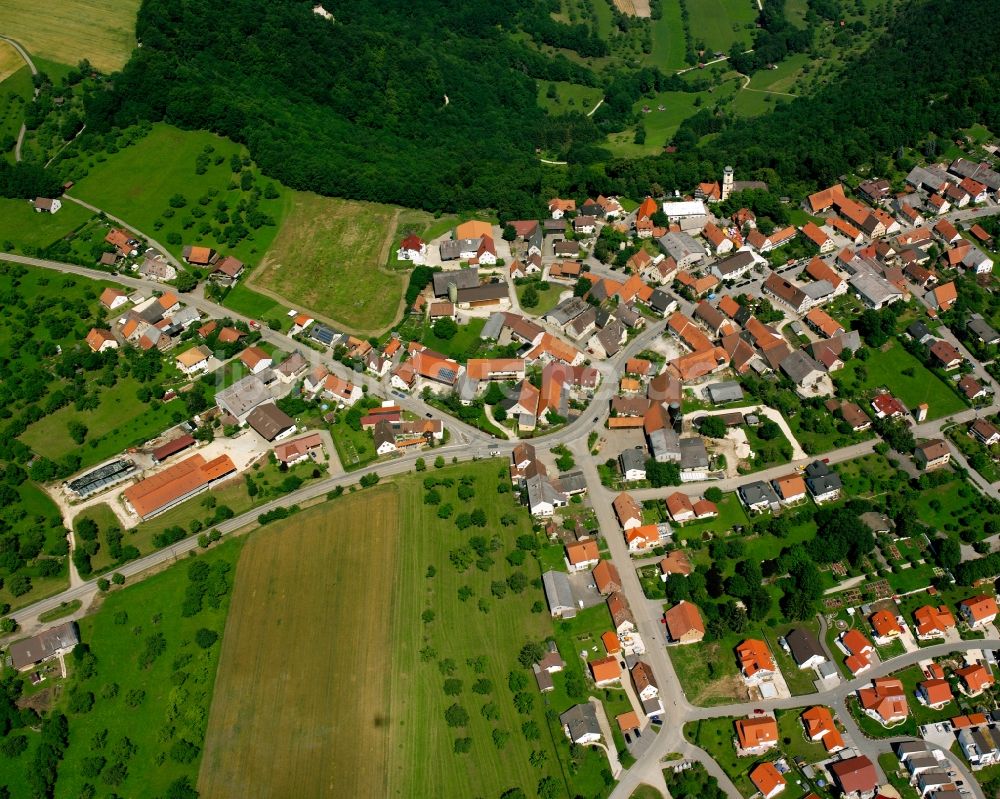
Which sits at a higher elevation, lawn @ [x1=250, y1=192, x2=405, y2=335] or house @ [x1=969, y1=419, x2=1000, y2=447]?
house @ [x1=969, y1=419, x2=1000, y2=447]

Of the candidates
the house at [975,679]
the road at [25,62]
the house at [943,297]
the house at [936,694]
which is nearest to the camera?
the house at [936,694]

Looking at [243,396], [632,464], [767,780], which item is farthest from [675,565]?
[243,396]

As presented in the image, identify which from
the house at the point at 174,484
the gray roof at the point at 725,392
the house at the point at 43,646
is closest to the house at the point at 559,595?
the gray roof at the point at 725,392

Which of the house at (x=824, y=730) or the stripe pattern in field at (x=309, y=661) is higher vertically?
the house at (x=824, y=730)

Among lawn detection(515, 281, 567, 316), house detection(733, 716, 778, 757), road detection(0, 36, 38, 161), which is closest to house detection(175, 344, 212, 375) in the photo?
lawn detection(515, 281, 567, 316)

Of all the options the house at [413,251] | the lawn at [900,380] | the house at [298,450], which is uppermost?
the lawn at [900,380]

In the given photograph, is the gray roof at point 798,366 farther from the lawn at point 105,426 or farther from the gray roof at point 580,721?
Answer: the lawn at point 105,426

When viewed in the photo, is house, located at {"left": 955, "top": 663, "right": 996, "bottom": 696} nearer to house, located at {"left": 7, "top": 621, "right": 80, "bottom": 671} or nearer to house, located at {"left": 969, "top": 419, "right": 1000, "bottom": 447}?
house, located at {"left": 969, "top": 419, "right": 1000, "bottom": 447}

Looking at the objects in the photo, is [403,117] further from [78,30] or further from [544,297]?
[544,297]
